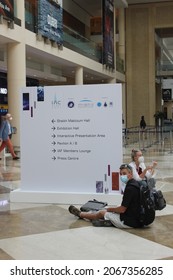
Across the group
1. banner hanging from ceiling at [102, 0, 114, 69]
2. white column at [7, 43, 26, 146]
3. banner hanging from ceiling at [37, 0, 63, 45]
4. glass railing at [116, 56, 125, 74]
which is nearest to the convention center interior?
white column at [7, 43, 26, 146]

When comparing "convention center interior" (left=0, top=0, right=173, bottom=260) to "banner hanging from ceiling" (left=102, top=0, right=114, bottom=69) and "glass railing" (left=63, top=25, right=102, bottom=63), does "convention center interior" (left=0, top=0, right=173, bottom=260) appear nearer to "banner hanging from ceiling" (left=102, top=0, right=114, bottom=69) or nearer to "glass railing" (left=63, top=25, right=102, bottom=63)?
"glass railing" (left=63, top=25, right=102, bottom=63)

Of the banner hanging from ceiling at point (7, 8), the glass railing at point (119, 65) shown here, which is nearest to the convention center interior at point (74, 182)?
the banner hanging from ceiling at point (7, 8)

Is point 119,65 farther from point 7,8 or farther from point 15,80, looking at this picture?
point 7,8

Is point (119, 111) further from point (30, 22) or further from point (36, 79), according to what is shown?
point (36, 79)

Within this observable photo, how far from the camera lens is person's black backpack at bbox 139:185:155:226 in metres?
5.90

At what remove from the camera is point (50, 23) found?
74.8 feet

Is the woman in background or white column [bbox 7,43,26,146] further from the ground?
white column [bbox 7,43,26,146]

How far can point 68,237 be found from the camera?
5.77 metres

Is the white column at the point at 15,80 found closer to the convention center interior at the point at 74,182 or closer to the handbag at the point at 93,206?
the convention center interior at the point at 74,182

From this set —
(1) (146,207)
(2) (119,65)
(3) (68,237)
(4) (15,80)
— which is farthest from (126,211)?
(2) (119,65)

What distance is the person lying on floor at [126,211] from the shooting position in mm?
5883

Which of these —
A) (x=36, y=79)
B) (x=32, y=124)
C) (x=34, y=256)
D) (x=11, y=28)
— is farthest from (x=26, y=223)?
(x=36, y=79)

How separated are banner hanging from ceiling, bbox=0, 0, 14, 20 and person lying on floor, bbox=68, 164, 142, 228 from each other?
44.6 feet

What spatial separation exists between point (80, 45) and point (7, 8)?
35.6 feet
